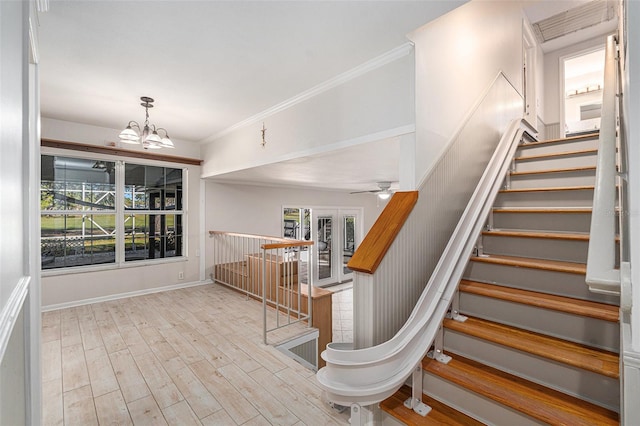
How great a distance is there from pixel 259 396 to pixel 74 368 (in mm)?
1653

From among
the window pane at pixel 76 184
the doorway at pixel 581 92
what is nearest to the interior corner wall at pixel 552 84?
the doorway at pixel 581 92

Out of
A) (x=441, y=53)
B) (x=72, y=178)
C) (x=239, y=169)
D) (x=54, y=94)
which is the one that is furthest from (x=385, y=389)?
(x=72, y=178)

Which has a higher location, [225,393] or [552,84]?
[552,84]

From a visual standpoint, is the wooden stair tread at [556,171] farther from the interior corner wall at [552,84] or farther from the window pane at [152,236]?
the window pane at [152,236]

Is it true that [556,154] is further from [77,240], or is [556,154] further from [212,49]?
[77,240]

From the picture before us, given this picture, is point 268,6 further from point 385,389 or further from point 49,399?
point 49,399

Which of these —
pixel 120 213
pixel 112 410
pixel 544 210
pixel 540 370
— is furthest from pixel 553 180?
pixel 120 213

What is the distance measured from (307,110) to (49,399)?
3049 millimetres

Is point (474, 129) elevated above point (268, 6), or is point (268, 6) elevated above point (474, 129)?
point (268, 6)

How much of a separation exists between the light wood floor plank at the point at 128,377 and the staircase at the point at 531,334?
5.78 feet

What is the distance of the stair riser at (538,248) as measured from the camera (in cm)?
195

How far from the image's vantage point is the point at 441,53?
2264 millimetres

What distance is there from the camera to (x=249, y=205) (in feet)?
18.5

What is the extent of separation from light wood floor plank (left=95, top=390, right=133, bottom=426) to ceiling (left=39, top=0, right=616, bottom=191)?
2453mm
